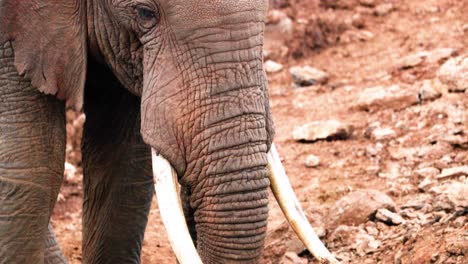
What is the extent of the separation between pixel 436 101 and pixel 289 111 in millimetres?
1816

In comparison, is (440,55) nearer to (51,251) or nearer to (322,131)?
(322,131)

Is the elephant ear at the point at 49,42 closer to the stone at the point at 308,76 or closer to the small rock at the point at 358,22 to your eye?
the stone at the point at 308,76

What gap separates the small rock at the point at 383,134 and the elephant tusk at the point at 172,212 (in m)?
4.49

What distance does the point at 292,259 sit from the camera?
22.7 feet

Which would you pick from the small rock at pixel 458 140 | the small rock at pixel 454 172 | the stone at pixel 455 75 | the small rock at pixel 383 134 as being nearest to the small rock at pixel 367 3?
the stone at pixel 455 75

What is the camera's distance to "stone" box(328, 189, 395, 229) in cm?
722

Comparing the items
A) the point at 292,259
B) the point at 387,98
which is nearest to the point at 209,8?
the point at 292,259

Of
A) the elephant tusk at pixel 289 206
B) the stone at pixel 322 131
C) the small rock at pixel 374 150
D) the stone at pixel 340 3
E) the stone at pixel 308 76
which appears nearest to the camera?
the elephant tusk at pixel 289 206

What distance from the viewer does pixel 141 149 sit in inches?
260

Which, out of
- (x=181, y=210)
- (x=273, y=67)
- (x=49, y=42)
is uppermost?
(x=49, y=42)

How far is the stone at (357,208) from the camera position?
7223 millimetres

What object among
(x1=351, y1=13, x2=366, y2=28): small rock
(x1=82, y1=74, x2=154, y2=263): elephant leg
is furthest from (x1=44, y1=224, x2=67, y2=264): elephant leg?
(x1=351, y1=13, x2=366, y2=28): small rock

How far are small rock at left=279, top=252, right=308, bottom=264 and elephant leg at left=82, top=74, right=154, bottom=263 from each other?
87 centimetres

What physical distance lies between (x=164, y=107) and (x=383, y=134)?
179 inches
